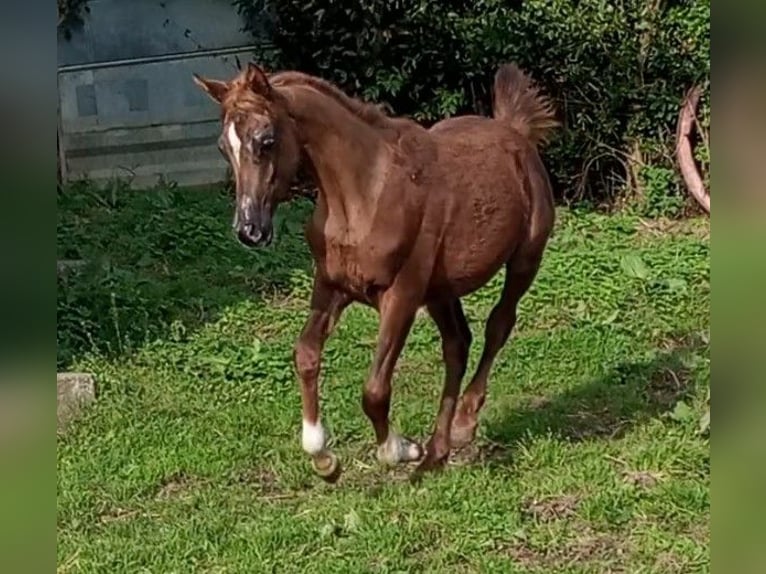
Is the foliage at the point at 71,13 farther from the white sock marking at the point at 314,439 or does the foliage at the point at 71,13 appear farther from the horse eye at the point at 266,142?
the horse eye at the point at 266,142

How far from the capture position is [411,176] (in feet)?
15.7

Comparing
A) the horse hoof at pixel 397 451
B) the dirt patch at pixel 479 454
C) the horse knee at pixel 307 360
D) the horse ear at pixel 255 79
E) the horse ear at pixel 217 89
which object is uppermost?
the horse ear at pixel 255 79

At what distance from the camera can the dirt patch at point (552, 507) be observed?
4.69 meters

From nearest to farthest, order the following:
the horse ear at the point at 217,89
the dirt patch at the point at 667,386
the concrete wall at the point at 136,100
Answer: the horse ear at the point at 217,89
the dirt patch at the point at 667,386
the concrete wall at the point at 136,100

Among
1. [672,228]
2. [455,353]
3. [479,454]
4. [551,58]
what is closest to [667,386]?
[479,454]

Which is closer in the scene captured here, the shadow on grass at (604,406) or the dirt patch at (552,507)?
the dirt patch at (552,507)

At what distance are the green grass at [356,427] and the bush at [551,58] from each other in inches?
102

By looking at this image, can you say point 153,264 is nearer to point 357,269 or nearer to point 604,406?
point 604,406

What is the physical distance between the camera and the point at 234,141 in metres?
4.12

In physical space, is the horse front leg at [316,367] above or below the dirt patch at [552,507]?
above

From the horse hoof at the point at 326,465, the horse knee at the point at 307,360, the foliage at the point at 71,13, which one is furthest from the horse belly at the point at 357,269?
the foliage at the point at 71,13

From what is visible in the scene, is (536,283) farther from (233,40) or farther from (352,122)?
(233,40)

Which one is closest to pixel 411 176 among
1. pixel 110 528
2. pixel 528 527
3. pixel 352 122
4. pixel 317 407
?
pixel 352 122
